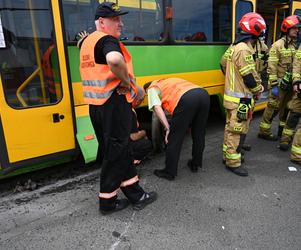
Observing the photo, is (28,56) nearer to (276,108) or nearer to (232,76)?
(232,76)

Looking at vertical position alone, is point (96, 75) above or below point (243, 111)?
above

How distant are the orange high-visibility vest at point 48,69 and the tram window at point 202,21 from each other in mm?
1703

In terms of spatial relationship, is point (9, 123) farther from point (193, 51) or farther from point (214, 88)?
point (214, 88)

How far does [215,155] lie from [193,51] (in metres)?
1.55

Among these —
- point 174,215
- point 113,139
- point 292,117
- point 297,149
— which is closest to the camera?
point 113,139

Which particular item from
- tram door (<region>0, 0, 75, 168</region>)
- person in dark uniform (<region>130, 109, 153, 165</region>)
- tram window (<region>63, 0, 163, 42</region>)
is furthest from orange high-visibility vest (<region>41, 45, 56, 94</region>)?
person in dark uniform (<region>130, 109, 153, 165</region>)

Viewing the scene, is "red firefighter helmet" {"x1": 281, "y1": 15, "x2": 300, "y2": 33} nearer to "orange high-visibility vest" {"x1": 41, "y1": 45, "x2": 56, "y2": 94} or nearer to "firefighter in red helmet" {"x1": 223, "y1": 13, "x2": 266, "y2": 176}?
"firefighter in red helmet" {"x1": 223, "y1": 13, "x2": 266, "y2": 176}

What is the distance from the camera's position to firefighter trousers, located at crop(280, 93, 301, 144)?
3.63 m

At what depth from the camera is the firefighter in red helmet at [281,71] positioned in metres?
3.91

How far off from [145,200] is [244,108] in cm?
152

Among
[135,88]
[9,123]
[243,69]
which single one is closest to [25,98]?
[9,123]

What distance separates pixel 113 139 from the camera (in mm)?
2172

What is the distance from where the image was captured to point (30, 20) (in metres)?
2.55

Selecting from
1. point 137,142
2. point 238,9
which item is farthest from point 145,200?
point 238,9
